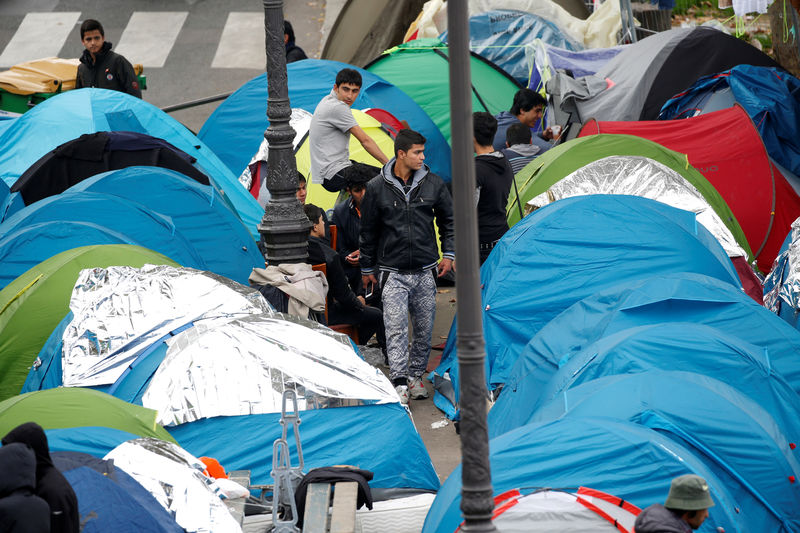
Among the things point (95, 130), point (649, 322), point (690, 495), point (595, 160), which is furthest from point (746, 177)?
point (690, 495)

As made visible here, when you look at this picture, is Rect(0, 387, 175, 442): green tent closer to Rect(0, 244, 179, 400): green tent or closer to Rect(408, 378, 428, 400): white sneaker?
Rect(0, 244, 179, 400): green tent

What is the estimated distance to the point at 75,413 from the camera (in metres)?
6.00

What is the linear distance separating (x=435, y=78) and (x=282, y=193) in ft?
21.1

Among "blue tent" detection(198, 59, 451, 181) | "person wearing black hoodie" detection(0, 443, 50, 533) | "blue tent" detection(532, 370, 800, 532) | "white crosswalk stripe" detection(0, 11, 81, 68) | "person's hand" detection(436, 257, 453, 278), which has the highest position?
"white crosswalk stripe" detection(0, 11, 81, 68)

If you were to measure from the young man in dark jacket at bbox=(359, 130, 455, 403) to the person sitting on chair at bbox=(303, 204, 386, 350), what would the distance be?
346mm

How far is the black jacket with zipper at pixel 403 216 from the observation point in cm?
864

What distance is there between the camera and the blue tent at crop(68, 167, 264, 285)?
10.2m

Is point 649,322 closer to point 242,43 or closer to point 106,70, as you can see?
Result: point 106,70

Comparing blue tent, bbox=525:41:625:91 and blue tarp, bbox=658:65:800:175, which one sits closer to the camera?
blue tarp, bbox=658:65:800:175

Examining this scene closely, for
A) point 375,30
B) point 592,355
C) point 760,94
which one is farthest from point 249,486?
point 375,30

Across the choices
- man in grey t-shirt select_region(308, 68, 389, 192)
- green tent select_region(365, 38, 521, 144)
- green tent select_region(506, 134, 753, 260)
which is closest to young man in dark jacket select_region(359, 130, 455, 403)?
man in grey t-shirt select_region(308, 68, 389, 192)

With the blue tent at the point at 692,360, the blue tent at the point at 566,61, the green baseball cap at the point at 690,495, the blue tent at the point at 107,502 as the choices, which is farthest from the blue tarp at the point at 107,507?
the blue tent at the point at 566,61

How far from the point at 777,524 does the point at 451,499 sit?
72.0 inches

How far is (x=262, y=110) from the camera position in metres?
14.2
